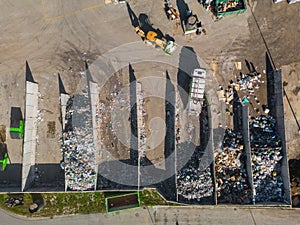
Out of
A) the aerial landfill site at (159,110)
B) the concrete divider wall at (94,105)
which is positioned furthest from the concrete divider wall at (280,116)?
the concrete divider wall at (94,105)

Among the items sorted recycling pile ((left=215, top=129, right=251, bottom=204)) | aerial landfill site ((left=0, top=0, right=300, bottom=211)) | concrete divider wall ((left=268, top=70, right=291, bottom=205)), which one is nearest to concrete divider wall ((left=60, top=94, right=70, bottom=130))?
aerial landfill site ((left=0, top=0, right=300, bottom=211))

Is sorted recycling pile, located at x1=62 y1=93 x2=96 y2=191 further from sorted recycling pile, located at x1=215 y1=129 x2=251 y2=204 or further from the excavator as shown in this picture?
sorted recycling pile, located at x1=215 y1=129 x2=251 y2=204

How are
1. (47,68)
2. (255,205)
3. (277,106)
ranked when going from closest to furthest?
(255,205) < (277,106) < (47,68)

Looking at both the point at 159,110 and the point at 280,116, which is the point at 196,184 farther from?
the point at 280,116

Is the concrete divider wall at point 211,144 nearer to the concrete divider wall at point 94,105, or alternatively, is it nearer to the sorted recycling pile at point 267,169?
the sorted recycling pile at point 267,169

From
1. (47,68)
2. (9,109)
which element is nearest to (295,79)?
(47,68)

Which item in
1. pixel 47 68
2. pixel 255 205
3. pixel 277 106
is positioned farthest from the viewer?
pixel 47 68

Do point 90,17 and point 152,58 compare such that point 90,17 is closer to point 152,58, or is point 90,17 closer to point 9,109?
point 152,58
